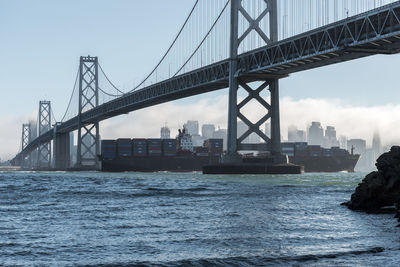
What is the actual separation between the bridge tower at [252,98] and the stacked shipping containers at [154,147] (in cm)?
3763

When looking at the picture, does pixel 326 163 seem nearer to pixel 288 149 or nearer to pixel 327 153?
pixel 327 153

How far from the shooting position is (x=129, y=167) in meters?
99.9

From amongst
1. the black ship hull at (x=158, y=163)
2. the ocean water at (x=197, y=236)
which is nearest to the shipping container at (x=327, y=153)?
the black ship hull at (x=158, y=163)

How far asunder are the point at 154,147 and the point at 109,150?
318 inches

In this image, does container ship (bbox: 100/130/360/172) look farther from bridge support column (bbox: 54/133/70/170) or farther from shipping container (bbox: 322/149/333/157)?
bridge support column (bbox: 54/133/70/170)

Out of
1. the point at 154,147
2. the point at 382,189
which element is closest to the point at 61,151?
the point at 154,147

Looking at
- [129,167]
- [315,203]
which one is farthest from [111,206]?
[129,167]

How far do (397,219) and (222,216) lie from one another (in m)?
Answer: 5.09

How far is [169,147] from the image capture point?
10119cm

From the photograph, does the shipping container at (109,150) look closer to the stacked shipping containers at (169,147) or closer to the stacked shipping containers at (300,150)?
the stacked shipping containers at (169,147)

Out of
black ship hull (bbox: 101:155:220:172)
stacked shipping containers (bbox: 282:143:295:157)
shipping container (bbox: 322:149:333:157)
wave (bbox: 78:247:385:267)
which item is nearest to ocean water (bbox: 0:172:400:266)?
wave (bbox: 78:247:385:267)

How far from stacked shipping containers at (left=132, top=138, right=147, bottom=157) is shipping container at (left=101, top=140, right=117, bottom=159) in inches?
139

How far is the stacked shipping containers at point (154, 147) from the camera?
99875mm

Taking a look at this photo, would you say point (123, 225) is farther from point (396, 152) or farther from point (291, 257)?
point (396, 152)
